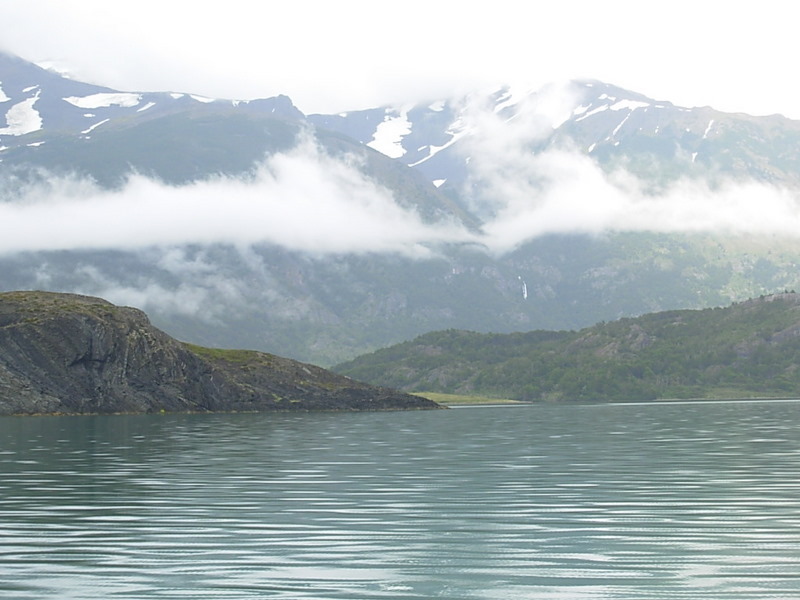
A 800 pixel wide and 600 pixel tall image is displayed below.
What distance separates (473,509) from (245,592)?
74.4 ft

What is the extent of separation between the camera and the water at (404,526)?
35781 millimetres

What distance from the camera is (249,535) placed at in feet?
153

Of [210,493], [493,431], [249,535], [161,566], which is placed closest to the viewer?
[161,566]

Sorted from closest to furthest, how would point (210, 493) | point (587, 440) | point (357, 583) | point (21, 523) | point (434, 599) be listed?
point (434, 599)
point (357, 583)
point (21, 523)
point (210, 493)
point (587, 440)

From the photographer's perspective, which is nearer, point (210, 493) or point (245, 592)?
point (245, 592)

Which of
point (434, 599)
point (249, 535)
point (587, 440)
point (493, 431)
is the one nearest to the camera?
point (434, 599)

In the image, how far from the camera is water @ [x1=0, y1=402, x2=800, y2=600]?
35.8 metres

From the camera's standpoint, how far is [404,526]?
4903 cm

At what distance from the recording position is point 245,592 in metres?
34.6

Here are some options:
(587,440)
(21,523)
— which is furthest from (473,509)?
(587,440)

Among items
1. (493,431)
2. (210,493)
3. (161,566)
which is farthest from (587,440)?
(161,566)

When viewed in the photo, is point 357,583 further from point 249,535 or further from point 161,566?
point 249,535

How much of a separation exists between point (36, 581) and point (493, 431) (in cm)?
12434

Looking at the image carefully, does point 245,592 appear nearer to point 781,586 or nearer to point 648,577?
point 648,577
